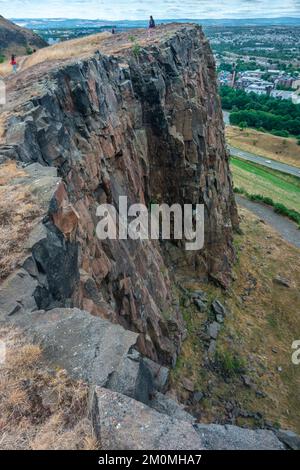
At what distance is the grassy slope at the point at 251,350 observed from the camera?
2295 cm

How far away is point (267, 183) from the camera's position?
2820 inches

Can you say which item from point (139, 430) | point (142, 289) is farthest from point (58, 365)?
point (142, 289)

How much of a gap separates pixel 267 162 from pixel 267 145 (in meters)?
12.8

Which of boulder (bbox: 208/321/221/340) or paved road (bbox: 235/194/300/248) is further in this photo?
paved road (bbox: 235/194/300/248)

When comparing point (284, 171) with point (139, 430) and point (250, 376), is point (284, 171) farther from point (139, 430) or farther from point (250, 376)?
point (139, 430)

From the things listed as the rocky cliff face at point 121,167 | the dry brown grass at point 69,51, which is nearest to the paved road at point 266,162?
the rocky cliff face at point 121,167

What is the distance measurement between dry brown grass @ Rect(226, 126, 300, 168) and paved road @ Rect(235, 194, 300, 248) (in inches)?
1386

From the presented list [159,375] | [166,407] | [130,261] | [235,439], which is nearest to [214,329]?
[159,375]

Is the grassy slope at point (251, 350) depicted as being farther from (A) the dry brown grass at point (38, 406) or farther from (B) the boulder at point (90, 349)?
(A) the dry brown grass at point (38, 406)

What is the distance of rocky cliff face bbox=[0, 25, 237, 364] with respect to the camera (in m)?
12.0

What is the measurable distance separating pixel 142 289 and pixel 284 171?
6909 cm

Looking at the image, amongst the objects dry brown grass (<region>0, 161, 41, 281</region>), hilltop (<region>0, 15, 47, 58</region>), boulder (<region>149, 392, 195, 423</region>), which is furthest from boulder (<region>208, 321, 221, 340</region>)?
hilltop (<region>0, 15, 47, 58</region>)

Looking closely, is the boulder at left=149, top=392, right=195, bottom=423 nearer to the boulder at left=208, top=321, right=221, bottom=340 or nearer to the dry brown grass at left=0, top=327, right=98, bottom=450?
the dry brown grass at left=0, top=327, right=98, bottom=450

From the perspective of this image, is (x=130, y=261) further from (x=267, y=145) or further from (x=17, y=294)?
(x=267, y=145)
